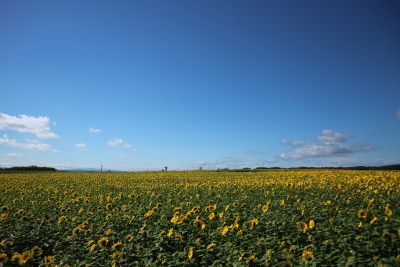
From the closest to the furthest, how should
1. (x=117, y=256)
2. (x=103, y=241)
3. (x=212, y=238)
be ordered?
(x=117, y=256) → (x=103, y=241) → (x=212, y=238)

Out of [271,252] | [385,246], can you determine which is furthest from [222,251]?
[385,246]

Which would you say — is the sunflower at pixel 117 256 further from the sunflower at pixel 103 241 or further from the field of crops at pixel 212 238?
the sunflower at pixel 103 241

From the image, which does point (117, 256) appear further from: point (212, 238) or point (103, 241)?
point (212, 238)

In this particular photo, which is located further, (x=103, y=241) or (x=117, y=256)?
(x=103, y=241)

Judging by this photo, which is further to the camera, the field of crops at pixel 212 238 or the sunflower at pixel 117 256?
the sunflower at pixel 117 256

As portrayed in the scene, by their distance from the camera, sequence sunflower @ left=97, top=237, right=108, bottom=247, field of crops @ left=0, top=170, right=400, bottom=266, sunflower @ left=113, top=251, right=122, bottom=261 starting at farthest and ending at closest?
sunflower @ left=97, top=237, right=108, bottom=247 → sunflower @ left=113, top=251, right=122, bottom=261 → field of crops @ left=0, top=170, right=400, bottom=266

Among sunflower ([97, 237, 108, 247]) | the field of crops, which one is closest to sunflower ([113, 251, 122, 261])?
the field of crops

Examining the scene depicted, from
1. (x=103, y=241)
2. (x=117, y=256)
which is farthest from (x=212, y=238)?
(x=103, y=241)

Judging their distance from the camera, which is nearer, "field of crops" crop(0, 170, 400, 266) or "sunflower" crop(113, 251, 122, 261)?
"field of crops" crop(0, 170, 400, 266)

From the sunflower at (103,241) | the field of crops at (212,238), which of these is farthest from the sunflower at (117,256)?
the sunflower at (103,241)

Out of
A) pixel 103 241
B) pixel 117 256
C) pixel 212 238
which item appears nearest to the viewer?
pixel 117 256

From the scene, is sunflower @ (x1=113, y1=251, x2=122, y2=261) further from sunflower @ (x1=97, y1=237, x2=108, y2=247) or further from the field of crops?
sunflower @ (x1=97, y1=237, x2=108, y2=247)

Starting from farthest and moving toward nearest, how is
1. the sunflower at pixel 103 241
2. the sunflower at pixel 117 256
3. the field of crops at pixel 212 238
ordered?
the sunflower at pixel 103 241 → the sunflower at pixel 117 256 → the field of crops at pixel 212 238

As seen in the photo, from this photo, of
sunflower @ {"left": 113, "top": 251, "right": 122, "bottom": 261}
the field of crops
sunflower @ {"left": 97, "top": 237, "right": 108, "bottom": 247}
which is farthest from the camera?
sunflower @ {"left": 97, "top": 237, "right": 108, "bottom": 247}
